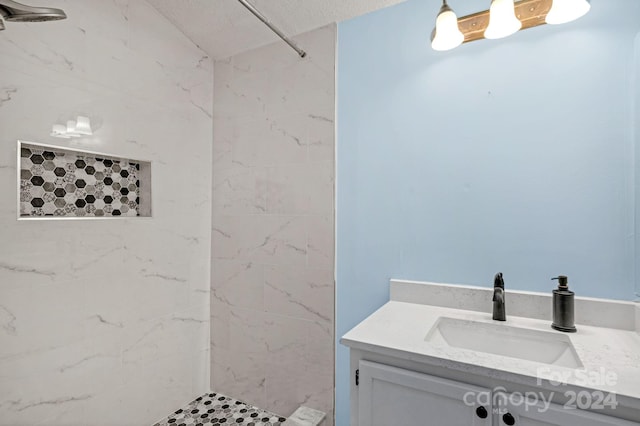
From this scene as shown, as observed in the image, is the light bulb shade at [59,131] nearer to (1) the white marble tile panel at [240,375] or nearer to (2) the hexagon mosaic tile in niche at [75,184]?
(2) the hexagon mosaic tile in niche at [75,184]

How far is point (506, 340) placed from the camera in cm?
126

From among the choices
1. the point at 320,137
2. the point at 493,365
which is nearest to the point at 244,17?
the point at 320,137

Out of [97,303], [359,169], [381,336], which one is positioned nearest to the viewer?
[381,336]

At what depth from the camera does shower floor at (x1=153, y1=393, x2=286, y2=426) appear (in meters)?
1.89

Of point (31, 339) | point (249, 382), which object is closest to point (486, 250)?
point (249, 382)

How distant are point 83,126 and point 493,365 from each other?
6.33 ft

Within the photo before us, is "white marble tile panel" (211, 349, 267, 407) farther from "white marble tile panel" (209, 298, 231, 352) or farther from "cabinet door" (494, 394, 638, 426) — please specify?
"cabinet door" (494, 394, 638, 426)

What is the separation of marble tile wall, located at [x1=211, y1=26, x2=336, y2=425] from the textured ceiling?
74mm

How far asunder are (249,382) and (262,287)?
2.03 feet

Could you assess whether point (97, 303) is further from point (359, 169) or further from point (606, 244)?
point (606, 244)

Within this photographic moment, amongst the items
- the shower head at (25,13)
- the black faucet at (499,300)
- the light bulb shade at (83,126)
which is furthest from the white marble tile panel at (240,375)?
the shower head at (25,13)

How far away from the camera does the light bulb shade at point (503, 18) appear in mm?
1246

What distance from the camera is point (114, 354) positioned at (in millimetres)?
1689

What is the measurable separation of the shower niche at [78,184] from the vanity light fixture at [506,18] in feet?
5.44
